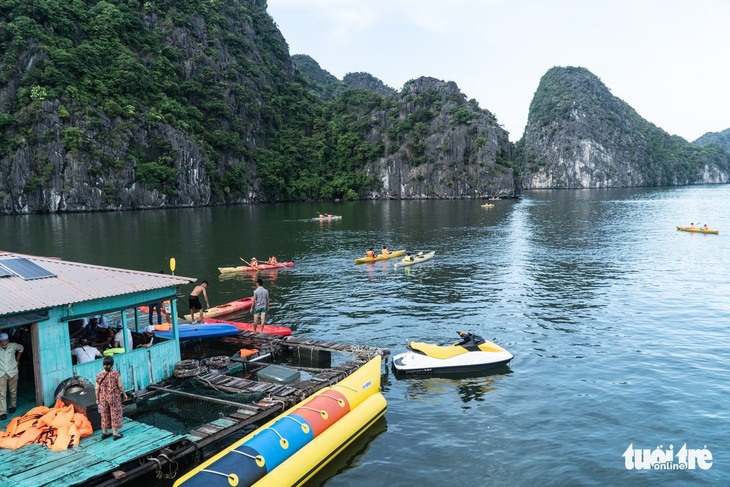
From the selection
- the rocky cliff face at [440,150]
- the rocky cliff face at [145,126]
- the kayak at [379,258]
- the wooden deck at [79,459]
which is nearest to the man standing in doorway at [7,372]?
the wooden deck at [79,459]

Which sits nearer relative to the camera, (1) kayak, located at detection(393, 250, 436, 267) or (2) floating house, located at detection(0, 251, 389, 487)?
(2) floating house, located at detection(0, 251, 389, 487)

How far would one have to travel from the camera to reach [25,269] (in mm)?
14594

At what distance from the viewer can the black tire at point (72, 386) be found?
12.9m

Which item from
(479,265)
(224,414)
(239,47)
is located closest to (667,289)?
(479,265)

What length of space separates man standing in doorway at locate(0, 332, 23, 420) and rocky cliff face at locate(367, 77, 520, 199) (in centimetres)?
15837

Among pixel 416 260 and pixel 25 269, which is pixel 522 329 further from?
pixel 25 269

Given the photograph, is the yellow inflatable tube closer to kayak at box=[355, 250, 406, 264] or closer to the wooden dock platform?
the wooden dock platform

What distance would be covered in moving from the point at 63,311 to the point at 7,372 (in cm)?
195

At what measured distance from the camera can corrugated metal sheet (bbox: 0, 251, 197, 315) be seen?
12.6 meters

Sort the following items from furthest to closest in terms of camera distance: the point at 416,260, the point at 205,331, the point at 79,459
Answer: the point at 416,260 → the point at 205,331 → the point at 79,459

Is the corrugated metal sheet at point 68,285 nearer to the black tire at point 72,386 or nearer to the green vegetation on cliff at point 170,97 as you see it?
the black tire at point 72,386

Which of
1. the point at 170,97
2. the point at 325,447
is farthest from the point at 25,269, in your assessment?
the point at 170,97

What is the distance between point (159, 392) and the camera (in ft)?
51.0

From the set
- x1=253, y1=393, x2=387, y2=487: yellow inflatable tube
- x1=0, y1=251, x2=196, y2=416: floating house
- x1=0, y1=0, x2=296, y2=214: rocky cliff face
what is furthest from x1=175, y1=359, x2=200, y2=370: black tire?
x1=0, y1=0, x2=296, y2=214: rocky cliff face
